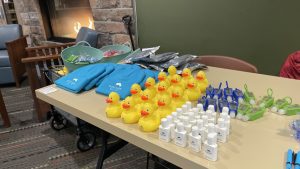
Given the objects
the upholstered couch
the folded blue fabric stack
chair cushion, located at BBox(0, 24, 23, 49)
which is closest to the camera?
the folded blue fabric stack

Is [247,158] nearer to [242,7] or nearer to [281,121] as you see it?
[281,121]

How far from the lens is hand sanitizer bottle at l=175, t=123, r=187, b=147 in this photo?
2.08 feet

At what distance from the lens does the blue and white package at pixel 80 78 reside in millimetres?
1016

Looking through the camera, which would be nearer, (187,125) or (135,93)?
(187,125)

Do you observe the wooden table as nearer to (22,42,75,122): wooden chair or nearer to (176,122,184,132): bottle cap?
(176,122,184,132): bottle cap

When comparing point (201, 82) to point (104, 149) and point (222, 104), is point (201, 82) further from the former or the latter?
point (104, 149)

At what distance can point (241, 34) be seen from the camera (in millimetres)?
1551

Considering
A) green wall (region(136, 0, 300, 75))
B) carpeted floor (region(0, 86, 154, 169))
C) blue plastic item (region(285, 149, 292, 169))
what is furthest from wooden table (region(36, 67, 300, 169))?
carpeted floor (region(0, 86, 154, 169))

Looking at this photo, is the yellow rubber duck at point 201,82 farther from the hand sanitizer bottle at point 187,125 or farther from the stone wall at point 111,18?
the stone wall at point 111,18

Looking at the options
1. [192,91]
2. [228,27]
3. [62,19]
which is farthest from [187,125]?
[62,19]

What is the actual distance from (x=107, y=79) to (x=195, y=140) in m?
0.54

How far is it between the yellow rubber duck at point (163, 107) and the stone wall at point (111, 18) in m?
1.46

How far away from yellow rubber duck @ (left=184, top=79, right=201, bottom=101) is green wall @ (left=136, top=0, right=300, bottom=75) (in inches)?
33.3

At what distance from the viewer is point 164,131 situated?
662 millimetres
